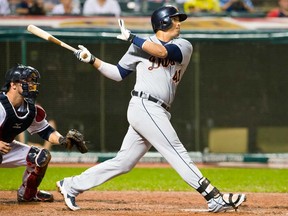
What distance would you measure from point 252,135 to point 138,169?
73.3 inches

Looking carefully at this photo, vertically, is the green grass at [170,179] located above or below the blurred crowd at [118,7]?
below

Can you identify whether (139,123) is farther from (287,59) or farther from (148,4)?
(148,4)

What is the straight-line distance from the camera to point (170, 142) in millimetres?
6805

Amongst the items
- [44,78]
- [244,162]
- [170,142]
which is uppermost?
[170,142]

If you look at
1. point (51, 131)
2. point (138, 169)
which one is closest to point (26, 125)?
point (51, 131)

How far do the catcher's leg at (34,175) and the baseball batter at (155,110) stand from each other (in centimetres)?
39

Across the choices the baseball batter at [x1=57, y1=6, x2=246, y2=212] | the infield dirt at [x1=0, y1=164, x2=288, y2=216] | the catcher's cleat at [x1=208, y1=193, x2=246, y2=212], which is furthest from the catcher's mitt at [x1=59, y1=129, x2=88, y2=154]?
the catcher's cleat at [x1=208, y1=193, x2=246, y2=212]

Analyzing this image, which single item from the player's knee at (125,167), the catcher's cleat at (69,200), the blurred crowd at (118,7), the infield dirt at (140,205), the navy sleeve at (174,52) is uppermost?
the navy sleeve at (174,52)

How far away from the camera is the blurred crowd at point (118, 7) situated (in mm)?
13125

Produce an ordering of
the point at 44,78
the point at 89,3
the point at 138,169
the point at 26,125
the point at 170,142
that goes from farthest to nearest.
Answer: the point at 89,3, the point at 44,78, the point at 138,169, the point at 26,125, the point at 170,142

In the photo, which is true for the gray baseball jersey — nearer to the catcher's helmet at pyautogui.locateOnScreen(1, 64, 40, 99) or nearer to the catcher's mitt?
the catcher's mitt

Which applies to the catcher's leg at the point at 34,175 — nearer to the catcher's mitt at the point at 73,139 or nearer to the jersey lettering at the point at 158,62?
the catcher's mitt at the point at 73,139

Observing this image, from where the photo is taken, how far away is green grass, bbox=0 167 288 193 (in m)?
9.23

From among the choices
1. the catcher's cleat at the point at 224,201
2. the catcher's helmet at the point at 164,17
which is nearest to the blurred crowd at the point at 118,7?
the catcher's helmet at the point at 164,17
